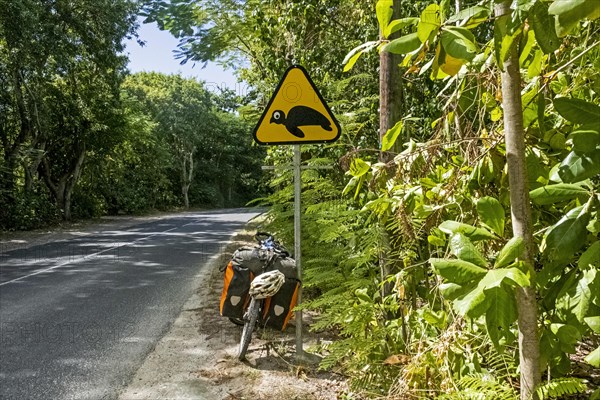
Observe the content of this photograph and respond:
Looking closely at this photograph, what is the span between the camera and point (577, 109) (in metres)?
1.17

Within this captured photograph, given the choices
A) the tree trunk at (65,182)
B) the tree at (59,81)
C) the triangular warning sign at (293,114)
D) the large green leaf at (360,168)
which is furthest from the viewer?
the tree trunk at (65,182)

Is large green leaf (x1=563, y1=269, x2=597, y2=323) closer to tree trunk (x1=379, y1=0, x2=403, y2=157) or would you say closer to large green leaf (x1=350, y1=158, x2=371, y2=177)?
large green leaf (x1=350, y1=158, x2=371, y2=177)

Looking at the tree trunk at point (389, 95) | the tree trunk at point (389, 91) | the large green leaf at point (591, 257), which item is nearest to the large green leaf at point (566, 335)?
the large green leaf at point (591, 257)

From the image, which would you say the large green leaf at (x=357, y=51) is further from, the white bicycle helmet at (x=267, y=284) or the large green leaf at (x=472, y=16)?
the white bicycle helmet at (x=267, y=284)

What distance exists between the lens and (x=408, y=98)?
17.2 feet

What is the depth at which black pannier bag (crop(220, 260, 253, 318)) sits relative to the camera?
459cm

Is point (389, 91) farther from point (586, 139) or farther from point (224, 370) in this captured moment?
point (224, 370)

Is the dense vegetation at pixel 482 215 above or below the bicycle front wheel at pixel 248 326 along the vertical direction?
above

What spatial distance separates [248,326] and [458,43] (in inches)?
146

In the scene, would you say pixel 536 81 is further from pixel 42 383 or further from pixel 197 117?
pixel 197 117

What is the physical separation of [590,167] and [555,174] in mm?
166

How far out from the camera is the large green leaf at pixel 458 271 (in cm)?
124

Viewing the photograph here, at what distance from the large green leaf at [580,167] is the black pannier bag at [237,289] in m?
3.68

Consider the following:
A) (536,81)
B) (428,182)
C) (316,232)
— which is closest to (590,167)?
(536,81)
